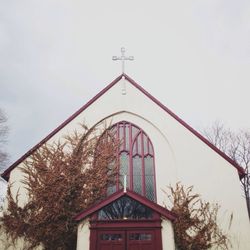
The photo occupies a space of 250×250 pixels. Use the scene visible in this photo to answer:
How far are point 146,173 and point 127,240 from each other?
354 centimetres

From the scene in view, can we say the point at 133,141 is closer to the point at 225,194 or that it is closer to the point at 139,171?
the point at 139,171

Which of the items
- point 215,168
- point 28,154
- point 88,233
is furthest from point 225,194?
point 28,154

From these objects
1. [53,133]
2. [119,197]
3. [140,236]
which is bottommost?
[140,236]

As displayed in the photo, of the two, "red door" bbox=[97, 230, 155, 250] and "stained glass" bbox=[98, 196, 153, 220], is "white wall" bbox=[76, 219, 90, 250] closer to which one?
"red door" bbox=[97, 230, 155, 250]

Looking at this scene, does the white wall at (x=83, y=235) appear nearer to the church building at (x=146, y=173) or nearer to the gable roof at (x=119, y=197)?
the church building at (x=146, y=173)

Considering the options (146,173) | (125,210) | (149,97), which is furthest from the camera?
(149,97)

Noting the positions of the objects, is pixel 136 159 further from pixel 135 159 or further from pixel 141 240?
pixel 141 240

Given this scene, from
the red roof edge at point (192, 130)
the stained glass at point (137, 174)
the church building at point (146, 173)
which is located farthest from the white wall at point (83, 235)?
the red roof edge at point (192, 130)

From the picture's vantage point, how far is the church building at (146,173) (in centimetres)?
929

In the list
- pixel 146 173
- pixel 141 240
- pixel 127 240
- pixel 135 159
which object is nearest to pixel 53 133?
pixel 135 159

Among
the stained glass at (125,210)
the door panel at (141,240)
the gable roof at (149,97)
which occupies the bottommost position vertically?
the door panel at (141,240)

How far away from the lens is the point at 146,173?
1210cm

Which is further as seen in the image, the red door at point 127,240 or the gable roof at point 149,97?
the gable roof at point 149,97

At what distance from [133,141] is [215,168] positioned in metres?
3.92
